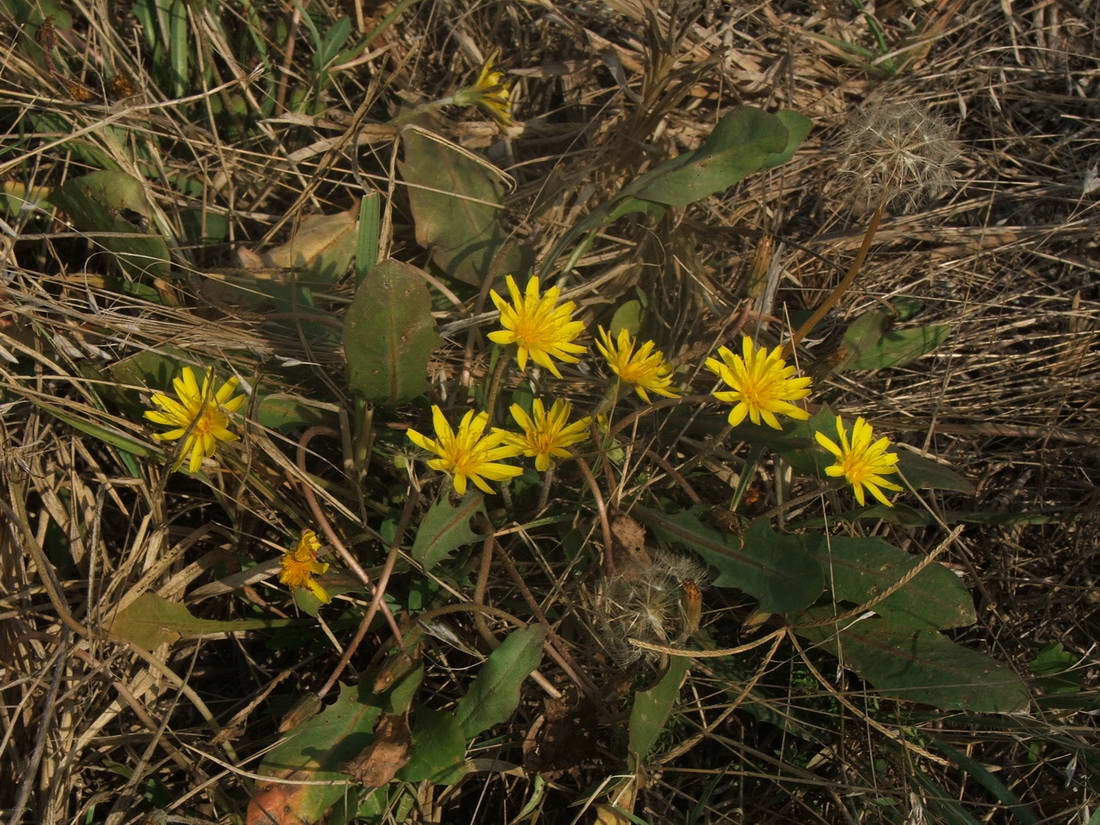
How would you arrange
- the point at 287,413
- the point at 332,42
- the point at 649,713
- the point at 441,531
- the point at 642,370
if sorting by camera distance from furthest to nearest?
1. the point at 332,42
2. the point at 287,413
3. the point at 642,370
4. the point at 441,531
5. the point at 649,713

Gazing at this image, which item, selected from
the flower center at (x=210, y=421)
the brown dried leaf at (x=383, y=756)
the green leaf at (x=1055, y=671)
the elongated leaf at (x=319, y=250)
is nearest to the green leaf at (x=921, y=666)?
the green leaf at (x=1055, y=671)

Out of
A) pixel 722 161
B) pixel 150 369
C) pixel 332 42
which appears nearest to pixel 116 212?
pixel 150 369

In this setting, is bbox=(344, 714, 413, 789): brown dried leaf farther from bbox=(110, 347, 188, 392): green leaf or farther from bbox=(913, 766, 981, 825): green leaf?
bbox=(913, 766, 981, 825): green leaf

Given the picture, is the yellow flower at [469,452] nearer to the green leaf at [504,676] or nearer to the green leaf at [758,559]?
the green leaf at [504,676]

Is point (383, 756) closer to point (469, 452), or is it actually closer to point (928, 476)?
point (469, 452)

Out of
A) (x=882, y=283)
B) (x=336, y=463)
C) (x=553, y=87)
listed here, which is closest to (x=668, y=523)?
(x=336, y=463)
